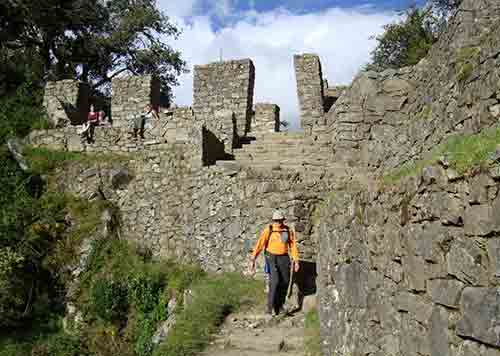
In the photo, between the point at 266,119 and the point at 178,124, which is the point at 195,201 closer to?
the point at 178,124

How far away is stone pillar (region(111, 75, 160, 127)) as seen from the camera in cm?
1447

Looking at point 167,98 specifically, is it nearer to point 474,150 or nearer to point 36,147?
point 36,147

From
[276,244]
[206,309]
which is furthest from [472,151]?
[206,309]

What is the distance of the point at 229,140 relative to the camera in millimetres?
12172

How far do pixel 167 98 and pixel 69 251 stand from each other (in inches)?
652

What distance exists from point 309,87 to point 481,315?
13.1m

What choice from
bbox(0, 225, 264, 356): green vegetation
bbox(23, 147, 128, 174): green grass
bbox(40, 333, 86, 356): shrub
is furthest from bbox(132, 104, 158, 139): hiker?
bbox(40, 333, 86, 356): shrub

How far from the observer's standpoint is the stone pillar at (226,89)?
45.8 ft

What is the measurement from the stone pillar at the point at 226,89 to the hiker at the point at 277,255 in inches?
280

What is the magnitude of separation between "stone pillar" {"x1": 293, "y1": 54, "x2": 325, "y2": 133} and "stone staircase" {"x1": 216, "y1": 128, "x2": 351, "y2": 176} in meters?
2.10

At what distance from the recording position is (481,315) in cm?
224

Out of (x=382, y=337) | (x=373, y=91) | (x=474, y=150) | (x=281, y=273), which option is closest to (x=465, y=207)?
(x=474, y=150)

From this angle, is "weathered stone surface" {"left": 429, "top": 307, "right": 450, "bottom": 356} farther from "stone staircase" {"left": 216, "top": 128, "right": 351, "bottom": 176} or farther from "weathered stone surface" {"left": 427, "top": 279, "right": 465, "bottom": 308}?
"stone staircase" {"left": 216, "top": 128, "right": 351, "bottom": 176}

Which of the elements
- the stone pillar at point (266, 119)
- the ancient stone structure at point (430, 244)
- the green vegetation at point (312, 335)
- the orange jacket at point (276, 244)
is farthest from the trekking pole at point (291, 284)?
the stone pillar at point (266, 119)
